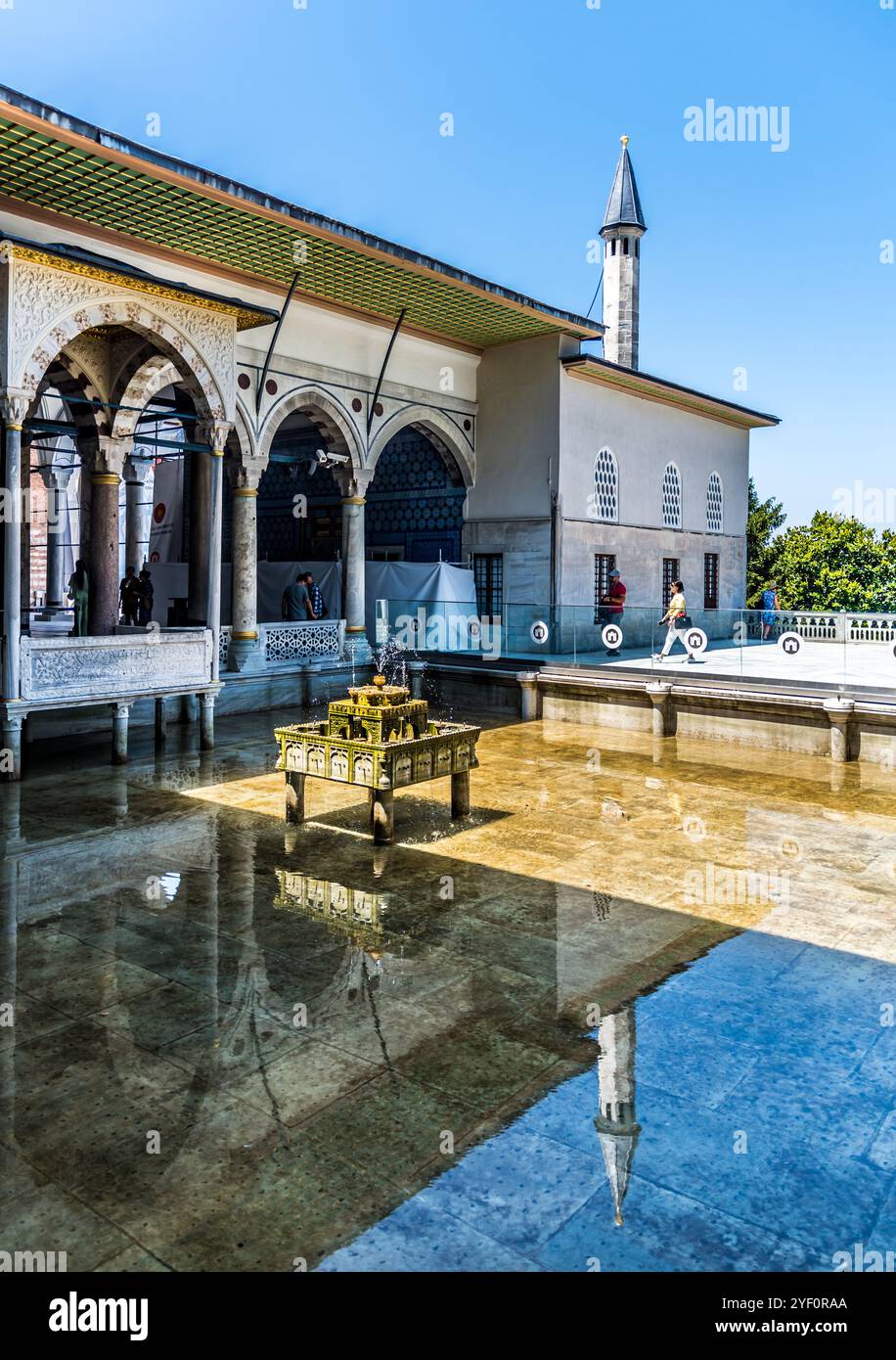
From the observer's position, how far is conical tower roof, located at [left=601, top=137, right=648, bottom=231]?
23.0m

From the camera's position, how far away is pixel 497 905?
5.42 meters

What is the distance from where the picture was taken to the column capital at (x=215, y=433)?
1035 centimetres

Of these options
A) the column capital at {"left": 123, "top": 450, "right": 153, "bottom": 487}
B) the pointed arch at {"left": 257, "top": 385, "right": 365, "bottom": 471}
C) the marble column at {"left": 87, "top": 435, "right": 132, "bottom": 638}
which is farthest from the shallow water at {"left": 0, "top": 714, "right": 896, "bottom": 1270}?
the column capital at {"left": 123, "top": 450, "right": 153, "bottom": 487}

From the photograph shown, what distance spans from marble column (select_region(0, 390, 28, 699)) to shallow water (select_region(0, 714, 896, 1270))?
1.63 m

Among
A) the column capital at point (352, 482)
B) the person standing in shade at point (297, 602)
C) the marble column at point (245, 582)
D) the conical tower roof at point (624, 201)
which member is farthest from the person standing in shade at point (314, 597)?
the conical tower roof at point (624, 201)

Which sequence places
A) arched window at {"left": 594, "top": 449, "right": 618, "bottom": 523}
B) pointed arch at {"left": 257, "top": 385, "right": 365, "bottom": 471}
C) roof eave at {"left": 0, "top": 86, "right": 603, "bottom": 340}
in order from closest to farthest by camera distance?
1. roof eave at {"left": 0, "top": 86, "right": 603, "bottom": 340}
2. pointed arch at {"left": 257, "top": 385, "right": 365, "bottom": 471}
3. arched window at {"left": 594, "top": 449, "right": 618, "bottom": 523}

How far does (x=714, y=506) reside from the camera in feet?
67.4

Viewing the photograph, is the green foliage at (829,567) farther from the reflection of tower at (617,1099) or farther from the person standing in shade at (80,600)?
the reflection of tower at (617,1099)

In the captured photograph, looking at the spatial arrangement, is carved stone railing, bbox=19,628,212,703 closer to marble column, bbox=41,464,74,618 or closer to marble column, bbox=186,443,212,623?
marble column, bbox=186,443,212,623

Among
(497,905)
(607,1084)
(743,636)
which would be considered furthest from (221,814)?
(743,636)

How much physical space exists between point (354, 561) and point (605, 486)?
16.7 feet

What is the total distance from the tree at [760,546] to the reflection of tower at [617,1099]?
799 inches
